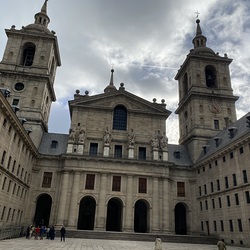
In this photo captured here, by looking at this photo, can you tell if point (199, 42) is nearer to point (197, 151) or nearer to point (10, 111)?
point (197, 151)

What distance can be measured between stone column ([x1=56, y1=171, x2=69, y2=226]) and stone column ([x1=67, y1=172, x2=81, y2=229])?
1.05 m

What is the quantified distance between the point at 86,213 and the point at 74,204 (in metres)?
6.30

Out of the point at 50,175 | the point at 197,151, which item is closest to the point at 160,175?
the point at 197,151

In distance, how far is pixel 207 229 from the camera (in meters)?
42.7

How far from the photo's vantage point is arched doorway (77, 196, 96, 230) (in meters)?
47.3

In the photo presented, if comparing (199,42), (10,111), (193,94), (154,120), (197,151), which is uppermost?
(199,42)

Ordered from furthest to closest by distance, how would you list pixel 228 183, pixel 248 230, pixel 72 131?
pixel 72 131
pixel 228 183
pixel 248 230

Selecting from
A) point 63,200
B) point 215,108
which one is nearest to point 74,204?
point 63,200

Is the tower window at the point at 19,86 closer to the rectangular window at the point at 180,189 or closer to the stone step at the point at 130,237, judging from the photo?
the stone step at the point at 130,237

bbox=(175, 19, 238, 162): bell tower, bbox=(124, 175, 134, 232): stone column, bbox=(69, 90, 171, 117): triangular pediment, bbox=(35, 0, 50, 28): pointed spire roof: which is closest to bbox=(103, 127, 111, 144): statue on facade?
bbox=(69, 90, 171, 117): triangular pediment

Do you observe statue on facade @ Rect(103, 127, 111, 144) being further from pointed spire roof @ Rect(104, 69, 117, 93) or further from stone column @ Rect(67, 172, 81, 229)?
pointed spire roof @ Rect(104, 69, 117, 93)

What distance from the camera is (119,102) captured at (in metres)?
51.9

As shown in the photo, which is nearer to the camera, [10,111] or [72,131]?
[10,111]

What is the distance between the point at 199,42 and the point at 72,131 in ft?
135
